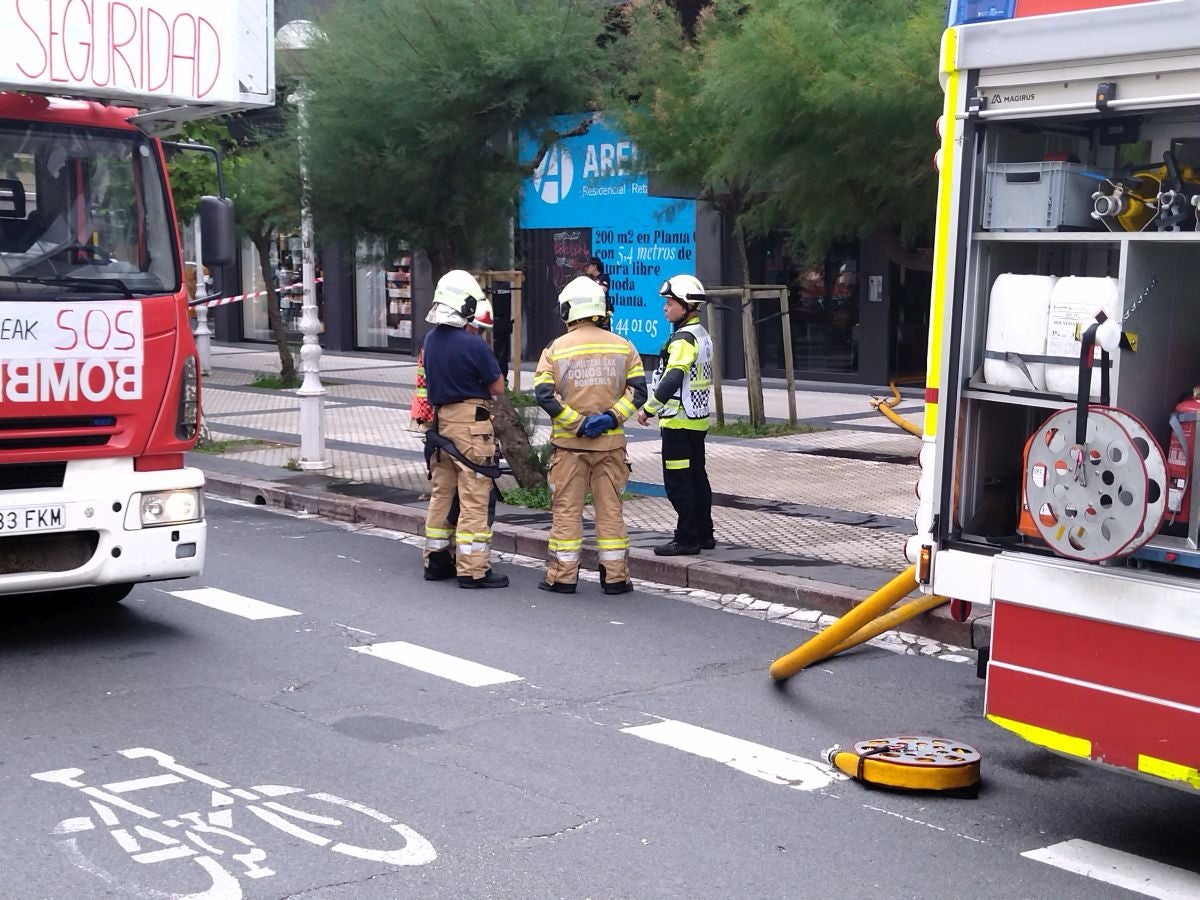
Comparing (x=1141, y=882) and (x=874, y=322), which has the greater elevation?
(x=874, y=322)

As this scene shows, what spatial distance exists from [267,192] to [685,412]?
9417mm

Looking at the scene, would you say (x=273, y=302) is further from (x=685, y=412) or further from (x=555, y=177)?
(x=685, y=412)

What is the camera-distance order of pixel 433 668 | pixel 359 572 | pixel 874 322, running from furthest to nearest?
pixel 874 322
pixel 359 572
pixel 433 668

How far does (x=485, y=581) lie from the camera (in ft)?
30.5

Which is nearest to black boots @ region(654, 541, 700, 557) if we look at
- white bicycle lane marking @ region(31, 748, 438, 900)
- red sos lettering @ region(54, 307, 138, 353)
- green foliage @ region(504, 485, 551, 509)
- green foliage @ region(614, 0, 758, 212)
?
green foliage @ region(504, 485, 551, 509)

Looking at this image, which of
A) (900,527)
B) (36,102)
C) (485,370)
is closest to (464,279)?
(485,370)

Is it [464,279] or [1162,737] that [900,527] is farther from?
[1162,737]

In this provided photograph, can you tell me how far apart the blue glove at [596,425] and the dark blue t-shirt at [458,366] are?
0.69 m

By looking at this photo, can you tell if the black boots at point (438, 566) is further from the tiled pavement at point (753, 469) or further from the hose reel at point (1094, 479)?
the hose reel at point (1094, 479)

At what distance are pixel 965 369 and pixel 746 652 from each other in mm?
2859

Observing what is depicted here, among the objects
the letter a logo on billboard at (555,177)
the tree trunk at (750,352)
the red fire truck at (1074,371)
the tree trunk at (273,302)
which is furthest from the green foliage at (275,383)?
the red fire truck at (1074,371)

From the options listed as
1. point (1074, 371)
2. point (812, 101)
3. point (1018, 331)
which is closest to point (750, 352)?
point (812, 101)

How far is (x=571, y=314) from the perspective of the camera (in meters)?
9.02

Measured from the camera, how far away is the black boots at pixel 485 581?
30.4 feet
